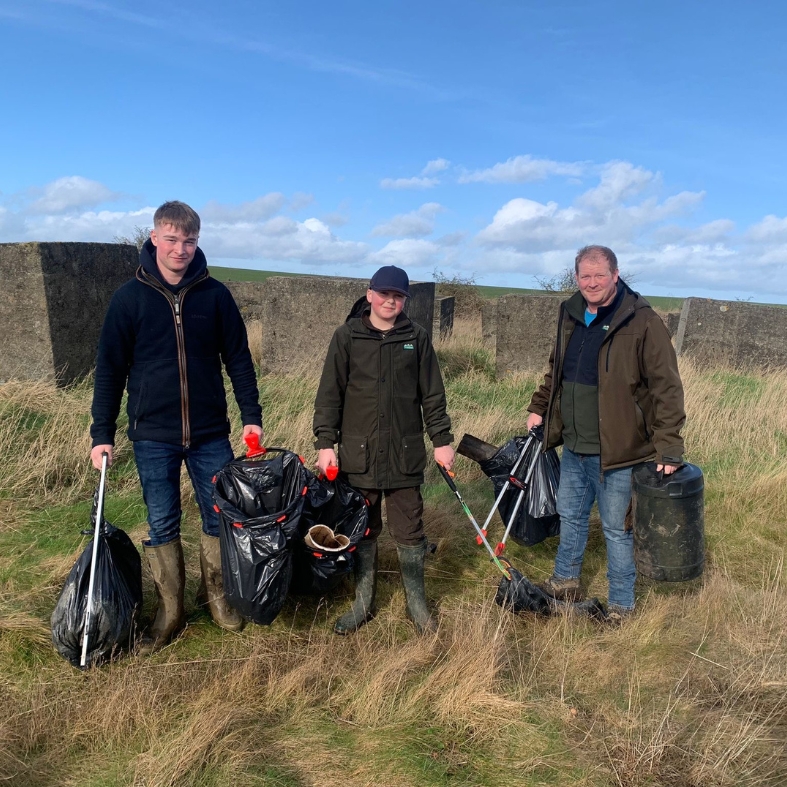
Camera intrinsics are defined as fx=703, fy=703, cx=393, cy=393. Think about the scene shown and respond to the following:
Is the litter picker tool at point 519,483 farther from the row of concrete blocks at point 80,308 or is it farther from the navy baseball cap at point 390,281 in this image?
the row of concrete blocks at point 80,308

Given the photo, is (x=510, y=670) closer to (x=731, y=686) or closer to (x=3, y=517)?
(x=731, y=686)

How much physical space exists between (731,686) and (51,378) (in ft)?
21.3

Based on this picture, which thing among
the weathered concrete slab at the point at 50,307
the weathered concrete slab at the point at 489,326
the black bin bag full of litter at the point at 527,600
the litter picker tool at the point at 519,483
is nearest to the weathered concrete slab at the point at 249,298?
the weathered concrete slab at the point at 50,307

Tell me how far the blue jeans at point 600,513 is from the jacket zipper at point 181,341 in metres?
2.06

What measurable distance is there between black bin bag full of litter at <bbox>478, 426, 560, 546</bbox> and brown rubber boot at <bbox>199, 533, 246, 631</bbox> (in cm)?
176

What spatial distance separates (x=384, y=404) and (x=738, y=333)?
30.7 feet

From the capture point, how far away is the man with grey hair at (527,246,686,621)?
136 inches

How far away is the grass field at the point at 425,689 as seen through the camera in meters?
2.57

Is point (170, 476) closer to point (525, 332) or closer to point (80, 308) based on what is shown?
point (80, 308)

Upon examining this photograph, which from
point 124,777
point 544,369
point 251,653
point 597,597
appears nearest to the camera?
point 124,777

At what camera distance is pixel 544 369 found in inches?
373

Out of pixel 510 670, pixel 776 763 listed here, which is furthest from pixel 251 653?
pixel 776 763

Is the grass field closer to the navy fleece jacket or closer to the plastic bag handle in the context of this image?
the plastic bag handle

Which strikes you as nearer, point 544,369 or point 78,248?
point 78,248
